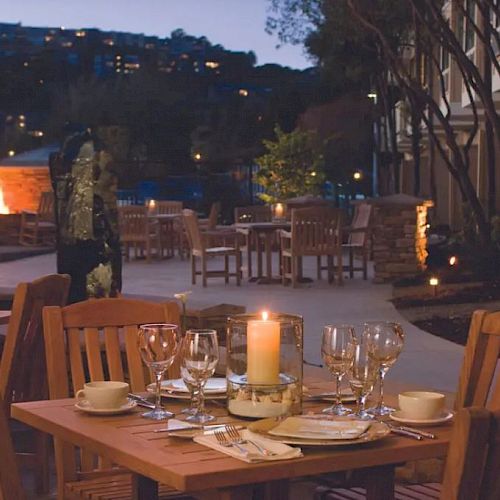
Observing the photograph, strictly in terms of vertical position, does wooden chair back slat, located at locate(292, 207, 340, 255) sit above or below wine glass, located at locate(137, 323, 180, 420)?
above

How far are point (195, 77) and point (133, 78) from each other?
3928mm

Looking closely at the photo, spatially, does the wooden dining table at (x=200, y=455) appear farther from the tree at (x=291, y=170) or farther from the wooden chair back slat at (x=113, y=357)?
the tree at (x=291, y=170)

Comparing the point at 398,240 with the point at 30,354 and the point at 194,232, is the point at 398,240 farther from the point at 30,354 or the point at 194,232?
the point at 30,354

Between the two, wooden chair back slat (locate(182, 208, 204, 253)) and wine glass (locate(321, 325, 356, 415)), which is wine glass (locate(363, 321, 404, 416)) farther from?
wooden chair back slat (locate(182, 208, 204, 253))

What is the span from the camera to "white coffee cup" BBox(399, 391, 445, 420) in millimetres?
3223

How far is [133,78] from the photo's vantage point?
4409 centimetres

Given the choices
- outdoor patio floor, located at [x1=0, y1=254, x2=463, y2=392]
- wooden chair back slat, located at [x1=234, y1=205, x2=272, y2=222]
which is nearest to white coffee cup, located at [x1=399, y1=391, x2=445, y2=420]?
outdoor patio floor, located at [x1=0, y1=254, x2=463, y2=392]

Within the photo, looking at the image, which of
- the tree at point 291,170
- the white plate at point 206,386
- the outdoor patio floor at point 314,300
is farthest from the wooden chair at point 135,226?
the white plate at point 206,386

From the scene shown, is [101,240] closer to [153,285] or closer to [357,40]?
[153,285]

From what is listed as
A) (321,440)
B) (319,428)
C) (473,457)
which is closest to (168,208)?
(319,428)

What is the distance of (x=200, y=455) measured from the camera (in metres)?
2.82

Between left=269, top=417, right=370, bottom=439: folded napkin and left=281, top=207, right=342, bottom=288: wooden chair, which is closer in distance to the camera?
left=269, top=417, right=370, bottom=439: folded napkin

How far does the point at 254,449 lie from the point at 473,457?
0.76 metres

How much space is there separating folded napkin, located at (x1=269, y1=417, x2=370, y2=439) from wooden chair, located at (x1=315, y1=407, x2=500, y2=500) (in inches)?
26.7
